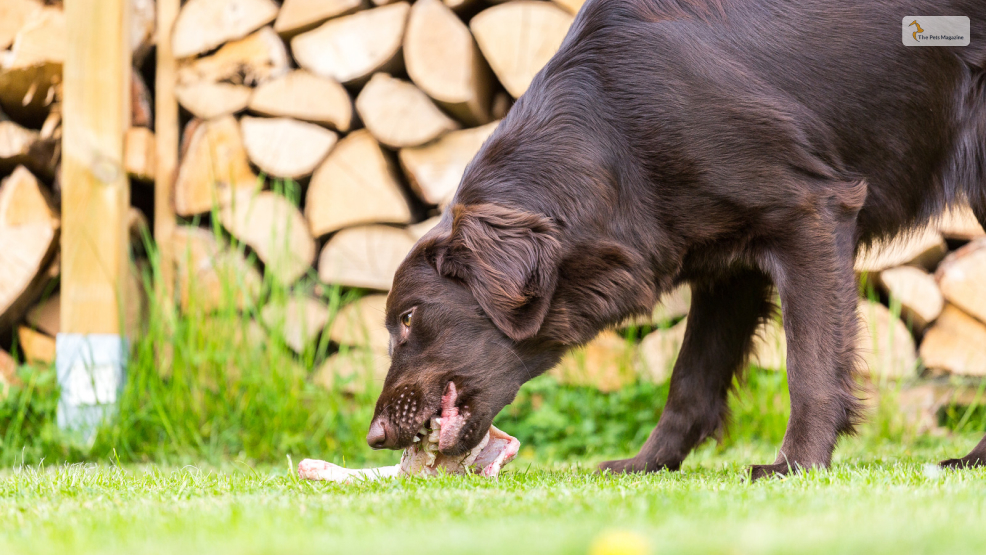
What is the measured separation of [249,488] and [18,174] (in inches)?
103

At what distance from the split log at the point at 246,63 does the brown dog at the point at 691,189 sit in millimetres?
1971

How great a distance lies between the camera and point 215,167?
3.84 metres

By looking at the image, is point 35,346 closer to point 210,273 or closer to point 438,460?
point 210,273

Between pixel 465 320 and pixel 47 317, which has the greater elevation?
pixel 465 320

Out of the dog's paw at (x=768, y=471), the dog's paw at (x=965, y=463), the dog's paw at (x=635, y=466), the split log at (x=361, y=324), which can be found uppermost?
the dog's paw at (x=768, y=471)

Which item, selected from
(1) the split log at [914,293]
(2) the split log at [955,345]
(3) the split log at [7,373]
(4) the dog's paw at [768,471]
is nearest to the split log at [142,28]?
(3) the split log at [7,373]

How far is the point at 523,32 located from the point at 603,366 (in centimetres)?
159

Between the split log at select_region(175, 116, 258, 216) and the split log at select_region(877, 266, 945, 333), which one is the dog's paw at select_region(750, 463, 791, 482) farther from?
the split log at select_region(175, 116, 258, 216)

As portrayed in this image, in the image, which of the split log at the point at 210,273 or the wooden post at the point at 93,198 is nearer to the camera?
the wooden post at the point at 93,198

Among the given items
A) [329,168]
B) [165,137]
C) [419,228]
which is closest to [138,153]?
[165,137]

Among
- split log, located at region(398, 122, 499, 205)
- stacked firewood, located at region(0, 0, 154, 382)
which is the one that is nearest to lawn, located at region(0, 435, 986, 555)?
stacked firewood, located at region(0, 0, 154, 382)

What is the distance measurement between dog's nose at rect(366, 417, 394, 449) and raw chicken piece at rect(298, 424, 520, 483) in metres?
0.06

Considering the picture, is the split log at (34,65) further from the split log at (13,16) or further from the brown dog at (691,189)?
the brown dog at (691,189)

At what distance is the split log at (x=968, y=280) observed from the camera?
11.2 feet
